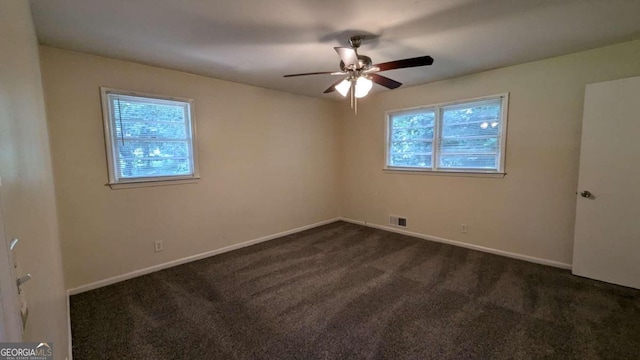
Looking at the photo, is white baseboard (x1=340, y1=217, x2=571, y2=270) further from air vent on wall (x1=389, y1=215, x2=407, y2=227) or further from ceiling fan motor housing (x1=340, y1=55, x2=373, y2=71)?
ceiling fan motor housing (x1=340, y1=55, x2=373, y2=71)

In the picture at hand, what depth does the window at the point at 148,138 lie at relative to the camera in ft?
8.96

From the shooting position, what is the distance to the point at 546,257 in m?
3.10

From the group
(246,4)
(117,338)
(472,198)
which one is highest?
(246,4)

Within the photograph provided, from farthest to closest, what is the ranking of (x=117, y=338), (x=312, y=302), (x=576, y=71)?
(x=576, y=71) → (x=312, y=302) → (x=117, y=338)

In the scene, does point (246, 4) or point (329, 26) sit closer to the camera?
point (246, 4)

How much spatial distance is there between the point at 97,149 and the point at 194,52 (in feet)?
4.61

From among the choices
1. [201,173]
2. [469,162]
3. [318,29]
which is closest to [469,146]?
[469,162]

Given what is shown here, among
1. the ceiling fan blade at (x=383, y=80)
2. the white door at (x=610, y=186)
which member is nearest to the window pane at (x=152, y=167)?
the ceiling fan blade at (x=383, y=80)

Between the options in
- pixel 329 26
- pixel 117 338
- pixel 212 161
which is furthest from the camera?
pixel 212 161

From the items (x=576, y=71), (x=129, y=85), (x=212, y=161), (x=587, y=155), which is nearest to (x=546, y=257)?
(x=587, y=155)

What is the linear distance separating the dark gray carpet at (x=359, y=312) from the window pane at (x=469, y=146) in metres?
1.42

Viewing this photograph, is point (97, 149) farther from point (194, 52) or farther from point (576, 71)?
point (576, 71)

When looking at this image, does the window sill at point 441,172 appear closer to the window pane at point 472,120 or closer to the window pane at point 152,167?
the window pane at point 472,120

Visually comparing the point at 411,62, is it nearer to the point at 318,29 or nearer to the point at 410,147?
the point at 318,29
